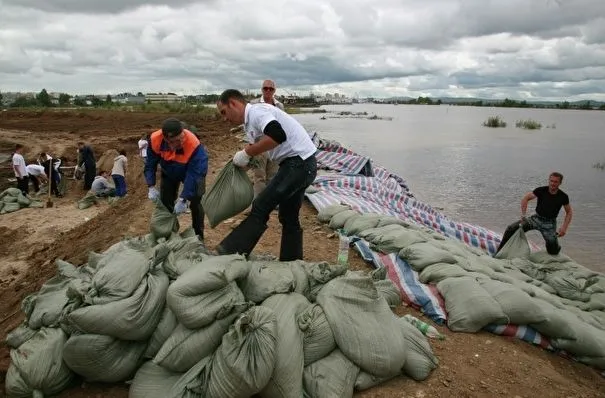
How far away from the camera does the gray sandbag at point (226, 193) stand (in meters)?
3.38

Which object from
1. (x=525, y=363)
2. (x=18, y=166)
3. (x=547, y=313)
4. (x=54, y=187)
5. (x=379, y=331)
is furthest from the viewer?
(x=54, y=187)

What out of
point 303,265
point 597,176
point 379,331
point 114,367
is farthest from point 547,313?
point 597,176

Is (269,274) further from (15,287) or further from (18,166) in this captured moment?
(18,166)

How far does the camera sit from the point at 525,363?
9.67 ft

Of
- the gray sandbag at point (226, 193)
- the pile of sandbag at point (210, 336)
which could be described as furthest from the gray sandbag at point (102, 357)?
the gray sandbag at point (226, 193)

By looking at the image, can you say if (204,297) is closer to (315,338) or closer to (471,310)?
(315,338)

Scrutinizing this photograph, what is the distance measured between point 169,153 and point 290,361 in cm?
217

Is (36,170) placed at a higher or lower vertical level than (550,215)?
lower

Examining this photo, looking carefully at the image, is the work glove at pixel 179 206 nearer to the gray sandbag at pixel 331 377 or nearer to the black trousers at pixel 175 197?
the black trousers at pixel 175 197

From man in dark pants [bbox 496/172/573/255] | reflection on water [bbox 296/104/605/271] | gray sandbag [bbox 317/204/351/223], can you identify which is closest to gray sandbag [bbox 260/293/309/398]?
gray sandbag [bbox 317/204/351/223]

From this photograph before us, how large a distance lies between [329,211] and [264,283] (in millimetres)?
3177

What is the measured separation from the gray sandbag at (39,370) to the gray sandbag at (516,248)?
17.1 feet

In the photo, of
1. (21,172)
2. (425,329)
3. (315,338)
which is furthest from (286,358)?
(21,172)

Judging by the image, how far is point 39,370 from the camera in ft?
7.72
